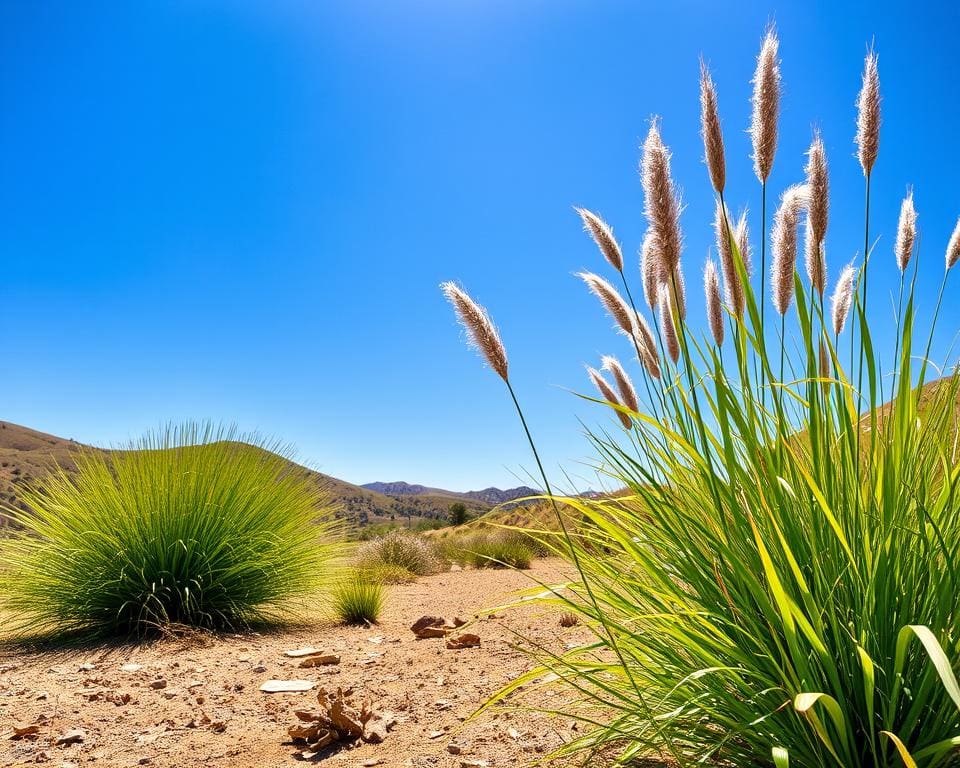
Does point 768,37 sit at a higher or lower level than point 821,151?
higher

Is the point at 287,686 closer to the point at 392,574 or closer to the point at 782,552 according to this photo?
the point at 782,552

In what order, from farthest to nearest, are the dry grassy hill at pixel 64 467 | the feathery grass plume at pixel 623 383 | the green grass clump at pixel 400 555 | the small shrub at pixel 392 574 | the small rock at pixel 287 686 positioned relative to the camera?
the dry grassy hill at pixel 64 467 < the green grass clump at pixel 400 555 < the small shrub at pixel 392 574 < the small rock at pixel 287 686 < the feathery grass plume at pixel 623 383

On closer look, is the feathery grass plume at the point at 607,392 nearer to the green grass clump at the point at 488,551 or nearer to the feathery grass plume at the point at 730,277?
the feathery grass plume at the point at 730,277

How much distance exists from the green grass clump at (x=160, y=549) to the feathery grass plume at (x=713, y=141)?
5248 millimetres

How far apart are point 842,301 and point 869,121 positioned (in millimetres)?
714

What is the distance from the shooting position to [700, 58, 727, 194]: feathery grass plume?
1.86 metres

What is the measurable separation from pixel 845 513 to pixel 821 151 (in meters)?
1.13

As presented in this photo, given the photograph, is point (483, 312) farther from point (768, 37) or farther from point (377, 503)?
point (377, 503)

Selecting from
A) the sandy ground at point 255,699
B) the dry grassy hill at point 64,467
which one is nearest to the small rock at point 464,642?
the sandy ground at point 255,699

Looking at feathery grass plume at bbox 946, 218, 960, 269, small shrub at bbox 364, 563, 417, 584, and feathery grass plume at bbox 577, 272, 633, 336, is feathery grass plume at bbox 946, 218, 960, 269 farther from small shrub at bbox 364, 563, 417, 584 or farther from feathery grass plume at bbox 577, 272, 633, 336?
small shrub at bbox 364, 563, 417, 584

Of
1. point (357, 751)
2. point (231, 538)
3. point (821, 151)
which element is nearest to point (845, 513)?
point (821, 151)

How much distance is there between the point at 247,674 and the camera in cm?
429

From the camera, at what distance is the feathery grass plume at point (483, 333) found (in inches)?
75.2

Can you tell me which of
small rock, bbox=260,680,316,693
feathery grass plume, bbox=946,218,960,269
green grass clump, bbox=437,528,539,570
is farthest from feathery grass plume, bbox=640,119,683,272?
green grass clump, bbox=437,528,539,570
